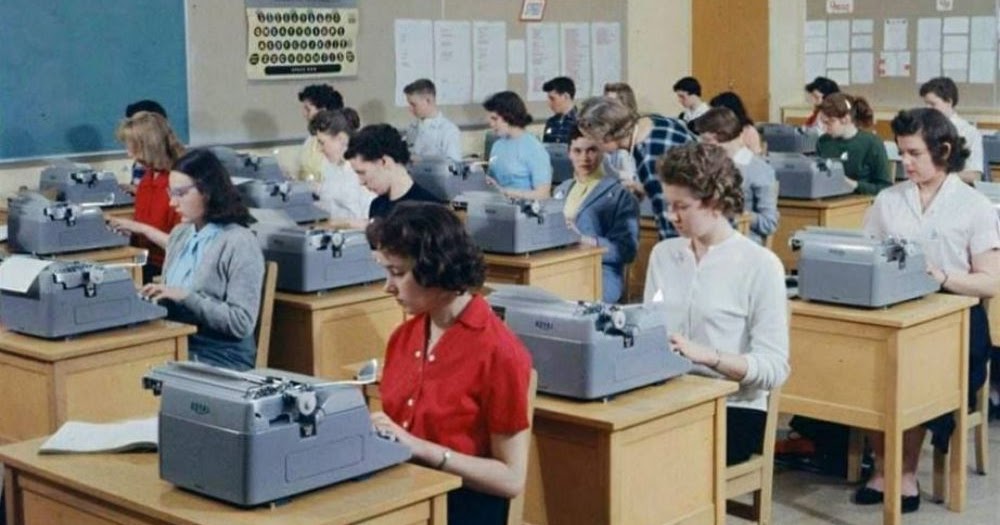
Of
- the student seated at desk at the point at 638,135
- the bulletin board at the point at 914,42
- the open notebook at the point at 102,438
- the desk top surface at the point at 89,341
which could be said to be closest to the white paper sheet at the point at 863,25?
the bulletin board at the point at 914,42

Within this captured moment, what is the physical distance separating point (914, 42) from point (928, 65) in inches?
8.1

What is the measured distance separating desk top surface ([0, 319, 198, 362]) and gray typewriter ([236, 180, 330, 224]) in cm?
246

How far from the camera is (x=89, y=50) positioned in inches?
306

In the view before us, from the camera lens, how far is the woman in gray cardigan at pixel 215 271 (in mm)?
4094

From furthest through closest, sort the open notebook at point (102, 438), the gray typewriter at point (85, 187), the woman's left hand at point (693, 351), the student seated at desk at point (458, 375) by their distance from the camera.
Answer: the gray typewriter at point (85, 187) → the woman's left hand at point (693, 351) → the open notebook at point (102, 438) → the student seated at desk at point (458, 375)

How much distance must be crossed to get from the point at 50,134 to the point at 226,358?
13.0 ft

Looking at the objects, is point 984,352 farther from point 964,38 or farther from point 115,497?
point 964,38

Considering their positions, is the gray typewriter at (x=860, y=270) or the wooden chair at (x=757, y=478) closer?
the wooden chair at (x=757, y=478)

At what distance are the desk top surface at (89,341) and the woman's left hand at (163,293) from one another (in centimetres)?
7

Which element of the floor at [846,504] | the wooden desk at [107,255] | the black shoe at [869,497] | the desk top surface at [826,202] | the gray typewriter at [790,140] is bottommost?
the floor at [846,504]

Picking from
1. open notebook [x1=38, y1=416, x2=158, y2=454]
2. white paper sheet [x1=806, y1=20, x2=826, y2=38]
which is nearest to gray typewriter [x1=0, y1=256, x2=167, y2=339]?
open notebook [x1=38, y1=416, x2=158, y2=454]

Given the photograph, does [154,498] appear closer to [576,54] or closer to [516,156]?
[516,156]

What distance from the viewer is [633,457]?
3078 millimetres

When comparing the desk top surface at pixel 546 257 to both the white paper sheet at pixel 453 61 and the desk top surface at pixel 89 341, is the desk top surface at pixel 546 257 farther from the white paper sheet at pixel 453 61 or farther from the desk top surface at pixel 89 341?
the white paper sheet at pixel 453 61
